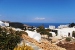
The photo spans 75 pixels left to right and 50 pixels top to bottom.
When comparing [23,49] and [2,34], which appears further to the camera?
[2,34]

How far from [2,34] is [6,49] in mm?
Result: 1474

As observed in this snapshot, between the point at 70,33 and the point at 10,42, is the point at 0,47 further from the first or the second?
the point at 70,33

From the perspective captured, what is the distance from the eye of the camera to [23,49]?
10.4 metres

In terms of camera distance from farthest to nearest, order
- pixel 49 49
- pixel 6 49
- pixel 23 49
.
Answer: pixel 49 49 → pixel 6 49 → pixel 23 49

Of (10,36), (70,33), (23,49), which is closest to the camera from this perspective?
(23,49)

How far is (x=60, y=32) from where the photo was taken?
5156 cm

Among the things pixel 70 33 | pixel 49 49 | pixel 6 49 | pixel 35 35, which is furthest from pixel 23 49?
pixel 70 33

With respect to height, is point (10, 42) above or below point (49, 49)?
above

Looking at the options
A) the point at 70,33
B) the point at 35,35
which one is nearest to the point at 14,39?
the point at 35,35

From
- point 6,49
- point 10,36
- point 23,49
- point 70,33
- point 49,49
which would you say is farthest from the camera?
point 70,33

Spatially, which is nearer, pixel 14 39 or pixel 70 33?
pixel 14 39

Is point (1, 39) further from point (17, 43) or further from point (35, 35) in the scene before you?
point (35, 35)

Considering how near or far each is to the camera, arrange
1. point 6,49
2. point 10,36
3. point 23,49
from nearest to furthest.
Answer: point 23,49
point 6,49
point 10,36

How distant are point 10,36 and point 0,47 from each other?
3.89 ft
